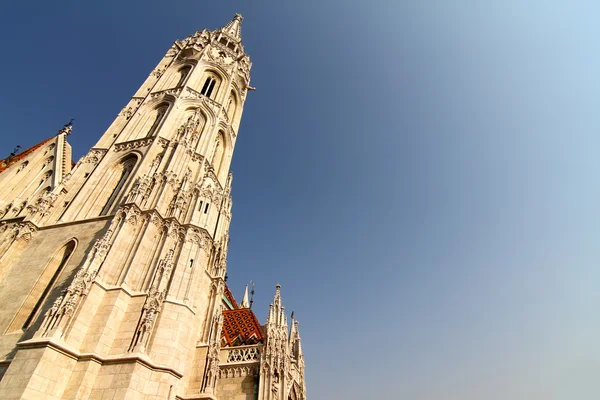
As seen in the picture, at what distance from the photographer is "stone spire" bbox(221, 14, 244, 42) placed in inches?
1398

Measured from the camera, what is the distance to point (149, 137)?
21.4 meters

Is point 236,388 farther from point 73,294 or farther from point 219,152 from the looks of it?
point 219,152

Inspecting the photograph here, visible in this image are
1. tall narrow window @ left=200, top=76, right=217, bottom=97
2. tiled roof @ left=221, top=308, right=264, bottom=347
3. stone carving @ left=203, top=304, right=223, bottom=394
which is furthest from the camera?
tall narrow window @ left=200, top=76, right=217, bottom=97

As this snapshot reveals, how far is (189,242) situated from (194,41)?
21.8 m

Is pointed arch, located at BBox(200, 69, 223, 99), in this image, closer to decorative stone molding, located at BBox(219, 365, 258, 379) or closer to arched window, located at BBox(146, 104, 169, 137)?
arched window, located at BBox(146, 104, 169, 137)

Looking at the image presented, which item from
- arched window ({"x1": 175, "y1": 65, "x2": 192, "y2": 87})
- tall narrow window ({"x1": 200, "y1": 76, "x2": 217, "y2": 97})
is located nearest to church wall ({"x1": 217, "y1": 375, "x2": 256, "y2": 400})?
tall narrow window ({"x1": 200, "y1": 76, "x2": 217, "y2": 97})

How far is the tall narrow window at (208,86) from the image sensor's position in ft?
91.8

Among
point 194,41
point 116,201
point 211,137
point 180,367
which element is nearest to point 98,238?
point 116,201

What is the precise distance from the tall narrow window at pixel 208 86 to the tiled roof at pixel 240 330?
52.7ft

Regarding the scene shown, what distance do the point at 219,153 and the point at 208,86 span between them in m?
6.27

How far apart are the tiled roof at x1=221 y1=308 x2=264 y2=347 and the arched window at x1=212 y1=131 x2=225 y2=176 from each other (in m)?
9.01

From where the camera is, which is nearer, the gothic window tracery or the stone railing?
the stone railing

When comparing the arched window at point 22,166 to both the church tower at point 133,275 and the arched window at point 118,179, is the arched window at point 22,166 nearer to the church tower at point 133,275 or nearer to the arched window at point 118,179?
the church tower at point 133,275

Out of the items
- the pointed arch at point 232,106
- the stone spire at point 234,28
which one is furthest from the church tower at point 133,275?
the stone spire at point 234,28
